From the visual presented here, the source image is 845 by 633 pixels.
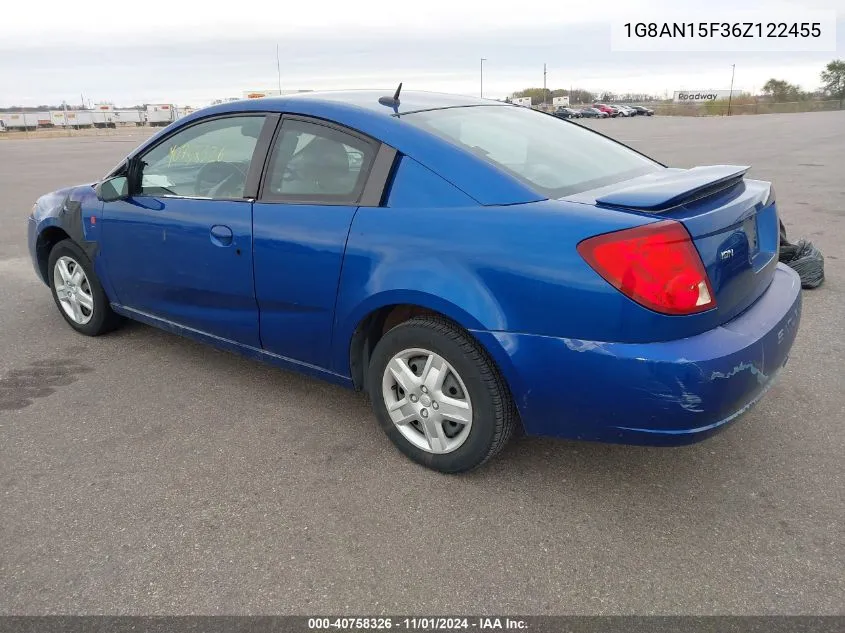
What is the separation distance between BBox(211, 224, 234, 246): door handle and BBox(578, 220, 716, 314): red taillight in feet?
5.82

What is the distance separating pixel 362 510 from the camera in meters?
2.71

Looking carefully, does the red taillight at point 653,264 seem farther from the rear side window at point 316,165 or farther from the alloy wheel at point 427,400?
the rear side window at point 316,165

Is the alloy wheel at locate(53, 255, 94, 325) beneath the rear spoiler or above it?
beneath

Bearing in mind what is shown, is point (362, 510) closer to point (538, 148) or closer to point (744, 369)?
point (744, 369)

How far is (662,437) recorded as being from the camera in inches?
96.2

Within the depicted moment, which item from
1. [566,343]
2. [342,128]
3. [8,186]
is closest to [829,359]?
[566,343]

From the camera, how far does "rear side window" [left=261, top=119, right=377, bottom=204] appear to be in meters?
3.04

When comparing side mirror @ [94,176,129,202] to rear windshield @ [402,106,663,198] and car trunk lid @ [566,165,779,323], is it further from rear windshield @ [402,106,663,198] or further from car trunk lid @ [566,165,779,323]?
car trunk lid @ [566,165,779,323]

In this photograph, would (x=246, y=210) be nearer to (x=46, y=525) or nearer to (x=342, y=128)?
(x=342, y=128)

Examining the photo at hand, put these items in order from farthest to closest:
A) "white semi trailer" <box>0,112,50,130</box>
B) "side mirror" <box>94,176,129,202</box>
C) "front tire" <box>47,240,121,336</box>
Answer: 1. "white semi trailer" <box>0,112,50,130</box>
2. "front tire" <box>47,240,121,336</box>
3. "side mirror" <box>94,176,129,202</box>

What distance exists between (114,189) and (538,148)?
2.39m

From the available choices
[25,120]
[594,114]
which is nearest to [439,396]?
[594,114]

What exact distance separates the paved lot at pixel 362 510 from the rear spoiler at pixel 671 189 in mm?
1153

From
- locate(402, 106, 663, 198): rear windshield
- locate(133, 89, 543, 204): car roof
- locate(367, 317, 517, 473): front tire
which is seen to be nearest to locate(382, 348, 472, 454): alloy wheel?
locate(367, 317, 517, 473): front tire
